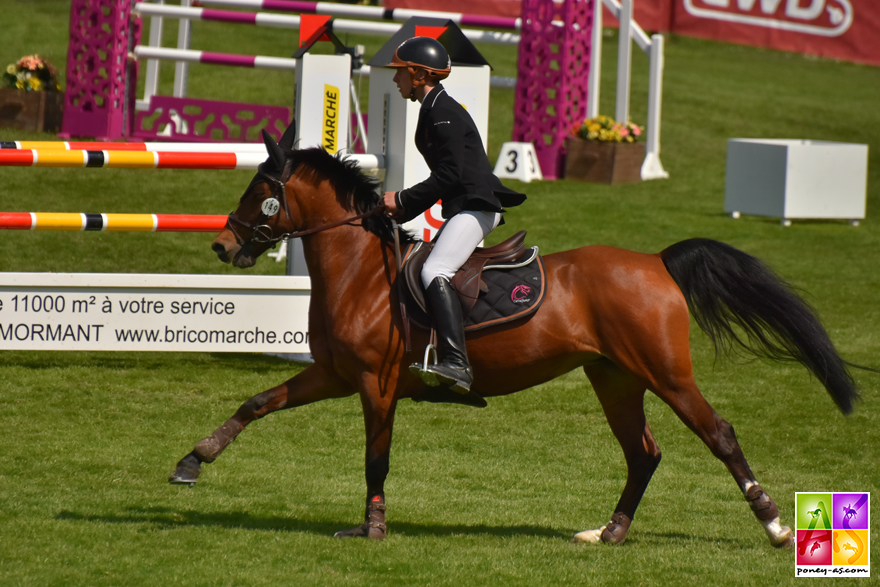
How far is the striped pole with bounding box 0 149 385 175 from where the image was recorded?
6941mm

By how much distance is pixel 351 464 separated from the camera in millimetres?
6082

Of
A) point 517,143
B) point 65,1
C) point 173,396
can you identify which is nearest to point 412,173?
point 173,396

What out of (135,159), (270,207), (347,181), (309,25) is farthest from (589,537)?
(309,25)

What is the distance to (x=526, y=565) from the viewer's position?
4.47 metres

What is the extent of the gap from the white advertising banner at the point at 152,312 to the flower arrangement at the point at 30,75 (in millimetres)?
6520

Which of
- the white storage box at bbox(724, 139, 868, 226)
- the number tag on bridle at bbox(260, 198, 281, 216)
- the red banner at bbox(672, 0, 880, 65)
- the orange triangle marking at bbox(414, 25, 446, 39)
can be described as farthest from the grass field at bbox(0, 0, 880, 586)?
the red banner at bbox(672, 0, 880, 65)

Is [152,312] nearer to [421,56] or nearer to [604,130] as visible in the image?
[421,56]

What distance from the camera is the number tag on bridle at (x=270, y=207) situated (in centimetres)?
482

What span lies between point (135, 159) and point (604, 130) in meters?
8.38

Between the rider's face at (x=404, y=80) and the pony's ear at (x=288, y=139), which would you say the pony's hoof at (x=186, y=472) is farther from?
the rider's face at (x=404, y=80)

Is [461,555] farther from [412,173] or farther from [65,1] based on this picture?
[65,1]

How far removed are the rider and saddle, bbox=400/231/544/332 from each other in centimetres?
7

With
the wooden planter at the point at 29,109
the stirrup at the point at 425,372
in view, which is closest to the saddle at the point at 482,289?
the stirrup at the point at 425,372

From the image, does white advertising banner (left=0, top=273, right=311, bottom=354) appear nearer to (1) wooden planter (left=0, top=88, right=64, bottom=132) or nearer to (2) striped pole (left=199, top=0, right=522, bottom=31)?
(2) striped pole (left=199, top=0, right=522, bottom=31)
